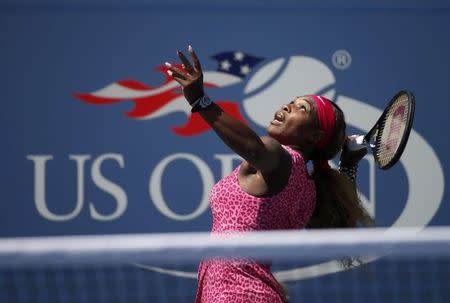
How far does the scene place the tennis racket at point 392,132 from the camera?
395 cm

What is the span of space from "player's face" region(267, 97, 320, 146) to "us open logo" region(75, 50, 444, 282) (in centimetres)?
176

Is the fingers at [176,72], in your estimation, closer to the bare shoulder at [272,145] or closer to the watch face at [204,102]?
the watch face at [204,102]

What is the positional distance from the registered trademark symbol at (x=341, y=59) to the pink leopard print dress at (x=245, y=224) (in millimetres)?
2030

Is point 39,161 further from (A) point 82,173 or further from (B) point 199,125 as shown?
(B) point 199,125

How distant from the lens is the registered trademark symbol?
5723 millimetres

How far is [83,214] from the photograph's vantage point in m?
5.62

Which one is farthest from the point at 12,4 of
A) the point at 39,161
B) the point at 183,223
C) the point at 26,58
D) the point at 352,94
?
the point at 352,94

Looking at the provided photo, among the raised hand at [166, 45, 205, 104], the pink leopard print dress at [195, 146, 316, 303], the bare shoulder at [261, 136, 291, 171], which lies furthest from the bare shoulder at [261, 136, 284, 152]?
the raised hand at [166, 45, 205, 104]

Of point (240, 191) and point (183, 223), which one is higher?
point (240, 191)

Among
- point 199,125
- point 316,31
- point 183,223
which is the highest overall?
point 316,31

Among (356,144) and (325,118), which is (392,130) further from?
(325,118)

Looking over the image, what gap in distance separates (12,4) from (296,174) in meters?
2.38

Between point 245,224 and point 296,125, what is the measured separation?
41 cm

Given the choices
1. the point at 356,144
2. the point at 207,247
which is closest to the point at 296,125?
the point at 356,144
